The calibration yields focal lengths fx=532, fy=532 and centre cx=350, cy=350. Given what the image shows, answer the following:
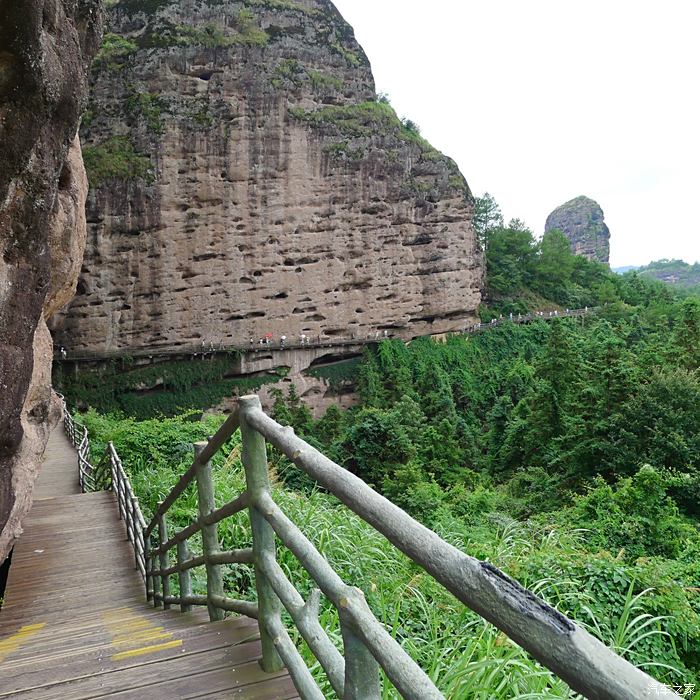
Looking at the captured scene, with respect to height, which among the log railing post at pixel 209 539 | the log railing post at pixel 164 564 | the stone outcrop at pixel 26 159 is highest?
the stone outcrop at pixel 26 159

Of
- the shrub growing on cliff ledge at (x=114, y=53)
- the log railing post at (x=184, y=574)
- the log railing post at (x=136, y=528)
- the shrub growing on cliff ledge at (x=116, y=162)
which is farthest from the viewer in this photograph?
the shrub growing on cliff ledge at (x=114, y=53)

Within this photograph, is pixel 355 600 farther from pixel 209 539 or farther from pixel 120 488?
pixel 120 488

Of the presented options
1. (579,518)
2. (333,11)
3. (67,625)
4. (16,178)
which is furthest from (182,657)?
(333,11)

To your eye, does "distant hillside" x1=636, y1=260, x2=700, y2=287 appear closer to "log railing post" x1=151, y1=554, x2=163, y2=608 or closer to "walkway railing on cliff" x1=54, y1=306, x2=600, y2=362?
"walkway railing on cliff" x1=54, y1=306, x2=600, y2=362

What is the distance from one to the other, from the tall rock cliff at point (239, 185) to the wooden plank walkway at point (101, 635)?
64.5 ft

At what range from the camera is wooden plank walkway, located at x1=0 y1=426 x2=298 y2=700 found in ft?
5.96

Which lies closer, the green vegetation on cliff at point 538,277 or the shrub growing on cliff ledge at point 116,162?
the shrub growing on cliff ledge at point 116,162

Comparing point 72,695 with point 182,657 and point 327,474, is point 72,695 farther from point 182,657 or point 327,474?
point 327,474

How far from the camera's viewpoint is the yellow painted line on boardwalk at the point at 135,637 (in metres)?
2.22

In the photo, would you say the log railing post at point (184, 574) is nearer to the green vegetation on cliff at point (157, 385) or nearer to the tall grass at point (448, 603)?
the tall grass at point (448, 603)

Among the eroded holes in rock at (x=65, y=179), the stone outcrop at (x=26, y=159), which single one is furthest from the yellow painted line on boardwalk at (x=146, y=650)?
the eroded holes in rock at (x=65, y=179)

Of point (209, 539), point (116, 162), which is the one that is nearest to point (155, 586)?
point (209, 539)

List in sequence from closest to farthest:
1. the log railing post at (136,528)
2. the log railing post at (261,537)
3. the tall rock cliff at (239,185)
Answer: the log railing post at (261,537), the log railing post at (136,528), the tall rock cliff at (239,185)

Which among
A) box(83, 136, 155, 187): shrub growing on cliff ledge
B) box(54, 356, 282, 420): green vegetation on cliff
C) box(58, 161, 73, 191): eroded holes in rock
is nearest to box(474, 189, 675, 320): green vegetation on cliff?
box(54, 356, 282, 420): green vegetation on cliff
